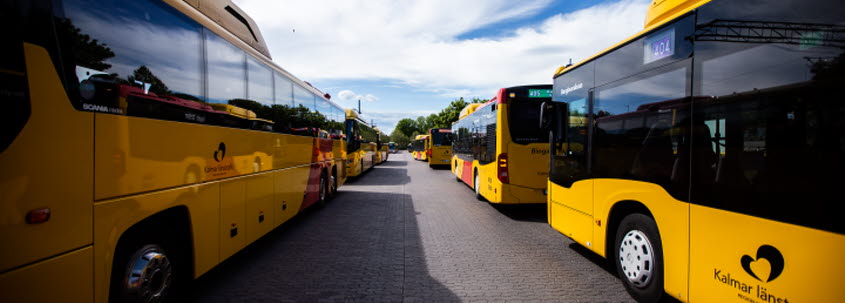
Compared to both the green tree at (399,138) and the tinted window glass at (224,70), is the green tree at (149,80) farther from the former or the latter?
the green tree at (399,138)

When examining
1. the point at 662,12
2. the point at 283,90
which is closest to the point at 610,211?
the point at 662,12

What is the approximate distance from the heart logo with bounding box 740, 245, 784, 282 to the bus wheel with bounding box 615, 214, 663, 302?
0.93 m

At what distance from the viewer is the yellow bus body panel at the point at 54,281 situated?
213cm

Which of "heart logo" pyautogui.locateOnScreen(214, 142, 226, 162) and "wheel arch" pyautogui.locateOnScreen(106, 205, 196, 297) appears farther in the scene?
"heart logo" pyautogui.locateOnScreen(214, 142, 226, 162)

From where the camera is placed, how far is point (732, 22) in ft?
9.68

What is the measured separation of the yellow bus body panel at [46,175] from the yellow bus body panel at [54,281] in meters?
0.04

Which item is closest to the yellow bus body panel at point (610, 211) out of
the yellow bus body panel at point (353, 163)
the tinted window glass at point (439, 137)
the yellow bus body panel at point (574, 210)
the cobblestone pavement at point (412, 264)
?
the yellow bus body panel at point (574, 210)

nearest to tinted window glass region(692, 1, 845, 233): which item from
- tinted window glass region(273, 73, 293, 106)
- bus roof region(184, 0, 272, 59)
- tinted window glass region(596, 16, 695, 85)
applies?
tinted window glass region(596, 16, 695, 85)

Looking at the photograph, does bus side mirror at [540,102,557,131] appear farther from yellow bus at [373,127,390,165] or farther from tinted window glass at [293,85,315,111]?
yellow bus at [373,127,390,165]

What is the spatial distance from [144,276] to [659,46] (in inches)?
200

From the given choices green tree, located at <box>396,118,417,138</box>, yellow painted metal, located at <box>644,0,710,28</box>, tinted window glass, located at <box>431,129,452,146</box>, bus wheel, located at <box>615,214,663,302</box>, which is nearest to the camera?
yellow painted metal, located at <box>644,0,710,28</box>

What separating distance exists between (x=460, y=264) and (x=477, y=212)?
4.18 m

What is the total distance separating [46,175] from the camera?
227 centimetres

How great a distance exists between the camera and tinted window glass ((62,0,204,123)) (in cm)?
261
